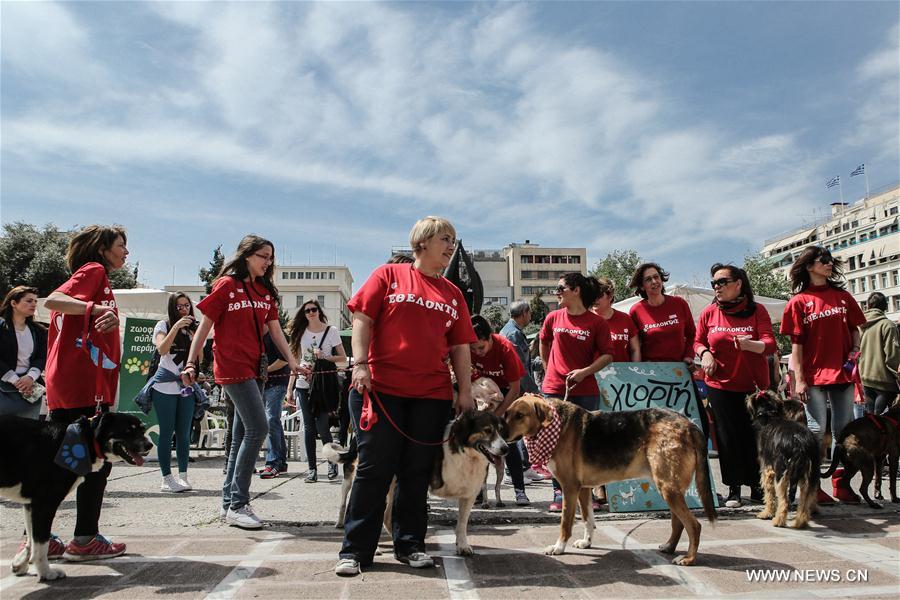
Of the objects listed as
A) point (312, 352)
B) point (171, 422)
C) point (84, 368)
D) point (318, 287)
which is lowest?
point (171, 422)

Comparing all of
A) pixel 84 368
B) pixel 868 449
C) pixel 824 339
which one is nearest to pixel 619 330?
pixel 824 339

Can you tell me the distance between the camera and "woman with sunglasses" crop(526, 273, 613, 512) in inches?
200

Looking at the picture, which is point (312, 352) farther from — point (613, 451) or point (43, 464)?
point (613, 451)

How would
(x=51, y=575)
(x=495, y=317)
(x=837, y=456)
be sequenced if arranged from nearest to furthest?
(x=51, y=575), (x=837, y=456), (x=495, y=317)

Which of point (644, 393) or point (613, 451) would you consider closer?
point (613, 451)

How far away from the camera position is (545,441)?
388 cm

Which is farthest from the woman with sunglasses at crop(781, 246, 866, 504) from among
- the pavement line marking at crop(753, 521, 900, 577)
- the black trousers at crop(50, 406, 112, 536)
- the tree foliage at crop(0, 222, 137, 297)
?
the tree foliage at crop(0, 222, 137, 297)

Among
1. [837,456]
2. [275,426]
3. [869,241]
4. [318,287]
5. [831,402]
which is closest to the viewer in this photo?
[831,402]

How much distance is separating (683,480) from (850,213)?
9518cm

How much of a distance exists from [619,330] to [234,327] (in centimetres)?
357

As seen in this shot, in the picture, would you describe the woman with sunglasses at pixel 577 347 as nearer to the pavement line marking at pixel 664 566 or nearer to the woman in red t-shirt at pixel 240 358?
the pavement line marking at pixel 664 566

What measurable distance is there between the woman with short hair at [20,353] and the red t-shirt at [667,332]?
6.07 meters

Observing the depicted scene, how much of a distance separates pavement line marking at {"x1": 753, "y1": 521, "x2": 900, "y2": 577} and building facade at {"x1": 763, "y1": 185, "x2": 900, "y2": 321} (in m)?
70.5

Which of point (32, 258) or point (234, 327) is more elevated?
point (32, 258)
